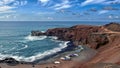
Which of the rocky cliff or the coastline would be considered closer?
the coastline

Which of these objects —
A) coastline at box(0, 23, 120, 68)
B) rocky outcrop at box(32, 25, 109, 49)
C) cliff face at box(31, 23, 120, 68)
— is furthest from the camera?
rocky outcrop at box(32, 25, 109, 49)

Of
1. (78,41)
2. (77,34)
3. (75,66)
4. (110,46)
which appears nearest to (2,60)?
(75,66)

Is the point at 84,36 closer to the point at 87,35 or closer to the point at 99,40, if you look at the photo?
the point at 87,35

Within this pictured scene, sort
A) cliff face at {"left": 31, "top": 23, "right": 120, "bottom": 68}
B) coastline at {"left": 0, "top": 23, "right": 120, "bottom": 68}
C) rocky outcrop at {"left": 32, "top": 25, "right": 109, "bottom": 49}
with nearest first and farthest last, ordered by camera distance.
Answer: coastline at {"left": 0, "top": 23, "right": 120, "bottom": 68} < cliff face at {"left": 31, "top": 23, "right": 120, "bottom": 68} < rocky outcrop at {"left": 32, "top": 25, "right": 109, "bottom": 49}

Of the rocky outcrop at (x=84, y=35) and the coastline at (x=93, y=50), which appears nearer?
the coastline at (x=93, y=50)

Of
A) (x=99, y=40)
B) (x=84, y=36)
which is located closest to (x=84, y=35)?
(x=84, y=36)

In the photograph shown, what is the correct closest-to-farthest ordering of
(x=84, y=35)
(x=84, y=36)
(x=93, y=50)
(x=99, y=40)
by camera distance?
(x=93, y=50)
(x=99, y=40)
(x=84, y=36)
(x=84, y=35)

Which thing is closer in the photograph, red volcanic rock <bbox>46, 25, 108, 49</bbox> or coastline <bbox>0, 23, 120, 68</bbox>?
coastline <bbox>0, 23, 120, 68</bbox>

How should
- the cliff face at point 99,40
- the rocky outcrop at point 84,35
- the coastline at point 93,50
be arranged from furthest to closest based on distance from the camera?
the rocky outcrop at point 84,35
the cliff face at point 99,40
the coastline at point 93,50

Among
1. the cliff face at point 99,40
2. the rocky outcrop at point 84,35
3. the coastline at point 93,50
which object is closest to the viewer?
the coastline at point 93,50

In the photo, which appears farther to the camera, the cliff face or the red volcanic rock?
the red volcanic rock

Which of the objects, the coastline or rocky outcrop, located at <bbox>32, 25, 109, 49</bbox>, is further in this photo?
rocky outcrop, located at <bbox>32, 25, 109, 49</bbox>

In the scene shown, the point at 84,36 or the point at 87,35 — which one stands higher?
the point at 87,35

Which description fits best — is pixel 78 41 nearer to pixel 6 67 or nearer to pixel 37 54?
pixel 37 54
